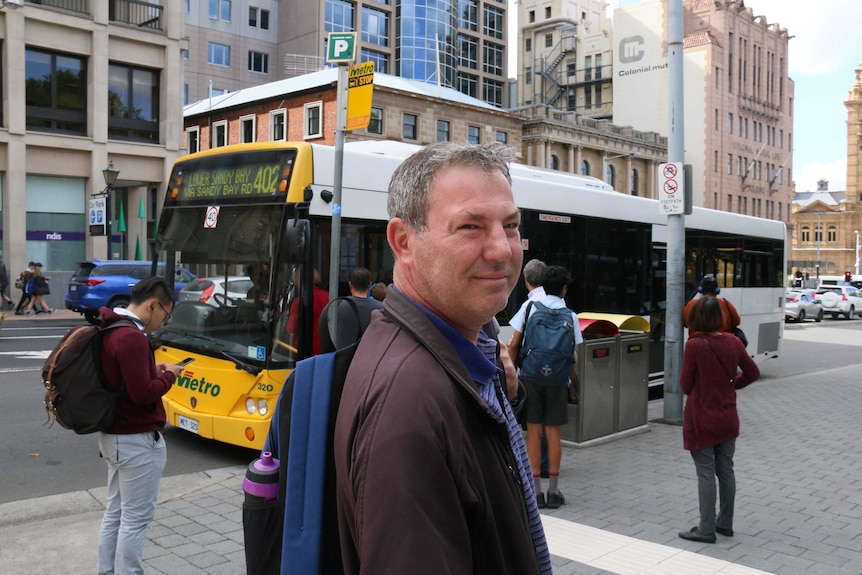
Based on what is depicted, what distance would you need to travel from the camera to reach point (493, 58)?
78312mm

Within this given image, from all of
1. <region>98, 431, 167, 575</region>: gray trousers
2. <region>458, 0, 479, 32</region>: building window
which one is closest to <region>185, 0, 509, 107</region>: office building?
<region>458, 0, 479, 32</region>: building window

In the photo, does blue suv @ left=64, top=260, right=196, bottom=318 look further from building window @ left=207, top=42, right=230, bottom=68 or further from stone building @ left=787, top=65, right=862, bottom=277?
stone building @ left=787, top=65, right=862, bottom=277

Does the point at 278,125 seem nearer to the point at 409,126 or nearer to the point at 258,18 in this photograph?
the point at 409,126

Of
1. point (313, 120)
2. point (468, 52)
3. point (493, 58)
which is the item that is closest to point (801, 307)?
point (313, 120)

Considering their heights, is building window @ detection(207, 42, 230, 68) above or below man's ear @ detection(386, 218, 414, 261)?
above

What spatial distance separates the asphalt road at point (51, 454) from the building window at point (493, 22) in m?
71.7

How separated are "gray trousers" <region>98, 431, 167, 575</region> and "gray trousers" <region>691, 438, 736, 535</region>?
3.56m

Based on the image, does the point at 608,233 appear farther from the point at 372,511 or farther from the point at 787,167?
the point at 787,167

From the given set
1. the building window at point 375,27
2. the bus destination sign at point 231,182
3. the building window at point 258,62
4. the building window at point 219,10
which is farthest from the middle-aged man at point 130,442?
the building window at point 375,27

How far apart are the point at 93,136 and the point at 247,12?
3711 cm

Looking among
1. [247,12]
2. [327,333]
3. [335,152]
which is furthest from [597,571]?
[247,12]

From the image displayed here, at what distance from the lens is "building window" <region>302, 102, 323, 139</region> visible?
47844 millimetres

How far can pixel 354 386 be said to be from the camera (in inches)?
59.7

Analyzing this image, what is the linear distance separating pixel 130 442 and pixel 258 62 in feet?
212
